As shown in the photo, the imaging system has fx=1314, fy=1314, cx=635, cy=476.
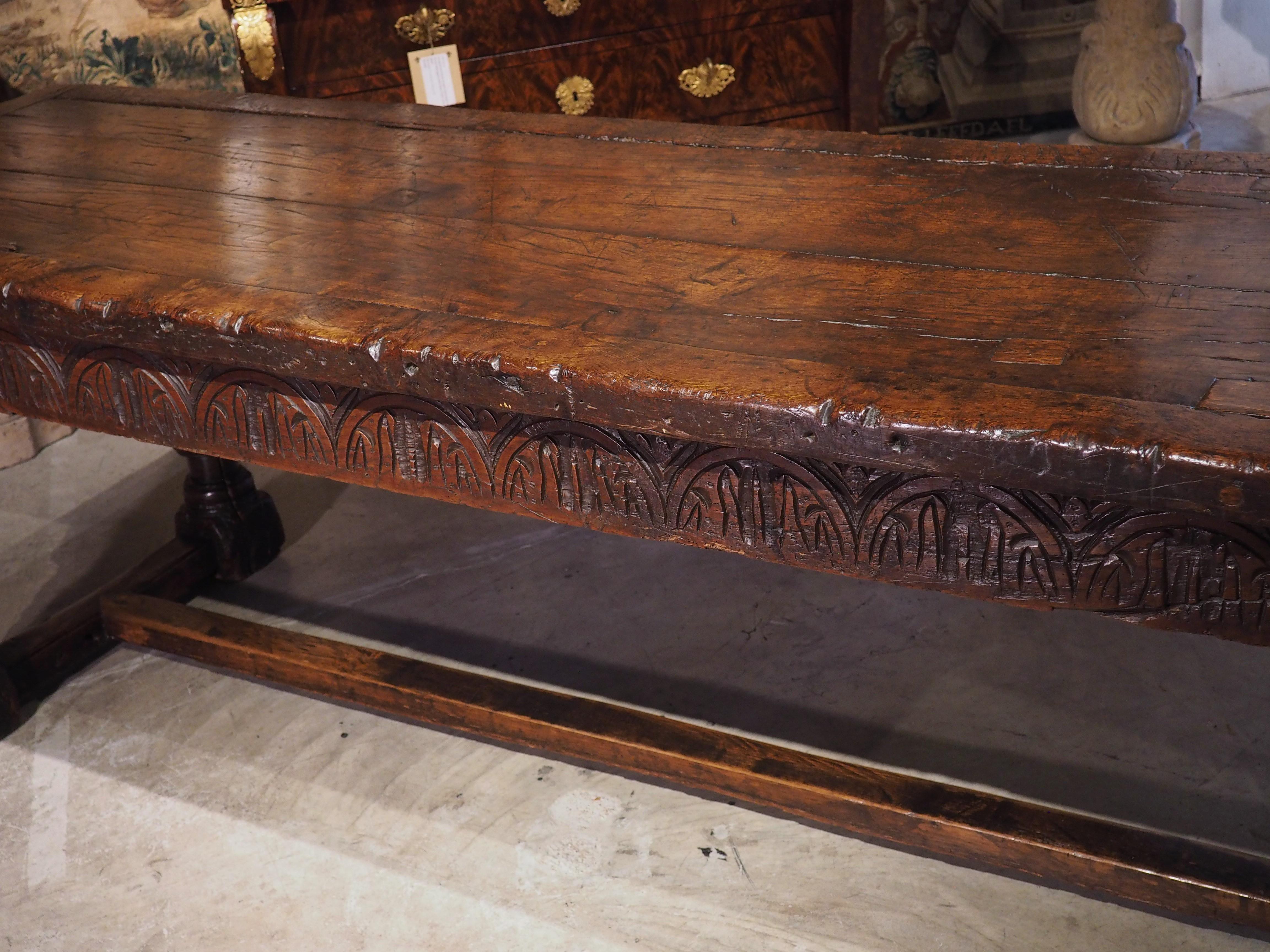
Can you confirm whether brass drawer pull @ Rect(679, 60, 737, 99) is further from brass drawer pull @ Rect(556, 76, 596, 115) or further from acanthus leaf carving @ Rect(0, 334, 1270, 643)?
acanthus leaf carving @ Rect(0, 334, 1270, 643)

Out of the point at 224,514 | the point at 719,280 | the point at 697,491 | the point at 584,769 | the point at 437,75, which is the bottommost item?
the point at 584,769

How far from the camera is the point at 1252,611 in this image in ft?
4.83

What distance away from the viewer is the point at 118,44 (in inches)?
143

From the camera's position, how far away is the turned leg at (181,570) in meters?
2.71

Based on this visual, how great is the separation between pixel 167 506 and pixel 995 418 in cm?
260

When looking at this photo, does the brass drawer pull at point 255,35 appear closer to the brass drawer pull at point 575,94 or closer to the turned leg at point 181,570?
the brass drawer pull at point 575,94

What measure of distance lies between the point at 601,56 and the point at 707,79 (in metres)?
0.34

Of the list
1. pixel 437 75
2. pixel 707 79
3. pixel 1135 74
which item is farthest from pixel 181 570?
pixel 1135 74

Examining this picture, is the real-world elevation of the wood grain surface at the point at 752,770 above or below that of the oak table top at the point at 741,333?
below

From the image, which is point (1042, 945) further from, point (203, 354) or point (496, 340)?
point (203, 354)

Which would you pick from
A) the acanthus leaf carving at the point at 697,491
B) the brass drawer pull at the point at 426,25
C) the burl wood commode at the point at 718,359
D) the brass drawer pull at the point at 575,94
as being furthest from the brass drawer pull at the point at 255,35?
the acanthus leaf carving at the point at 697,491

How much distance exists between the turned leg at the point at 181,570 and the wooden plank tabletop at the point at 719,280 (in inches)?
32.8

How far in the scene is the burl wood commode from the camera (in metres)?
1.48

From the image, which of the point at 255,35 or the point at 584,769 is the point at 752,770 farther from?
the point at 255,35
